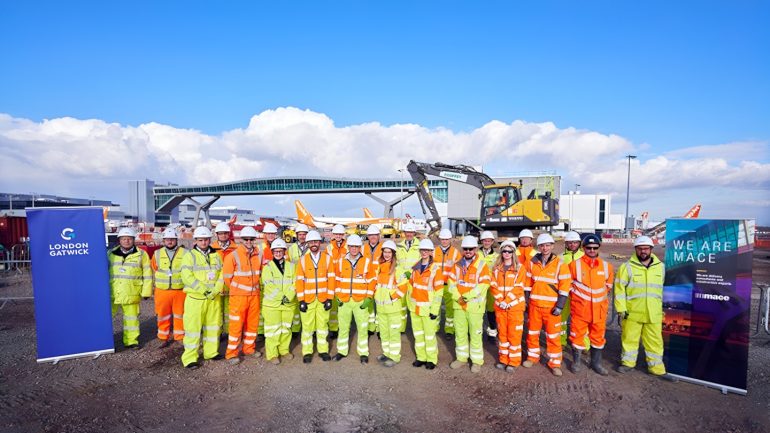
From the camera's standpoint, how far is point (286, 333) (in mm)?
6035

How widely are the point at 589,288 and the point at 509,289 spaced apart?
108cm

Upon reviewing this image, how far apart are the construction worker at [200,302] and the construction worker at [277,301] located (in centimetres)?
71

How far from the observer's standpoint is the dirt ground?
423 cm

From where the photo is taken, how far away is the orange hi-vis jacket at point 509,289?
5.47 metres

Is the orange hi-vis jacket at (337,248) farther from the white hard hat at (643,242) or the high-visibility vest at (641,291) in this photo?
the white hard hat at (643,242)

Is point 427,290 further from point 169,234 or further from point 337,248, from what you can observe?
point 169,234

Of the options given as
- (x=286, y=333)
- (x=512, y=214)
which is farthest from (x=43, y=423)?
(x=512, y=214)

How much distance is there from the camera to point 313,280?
585 centimetres

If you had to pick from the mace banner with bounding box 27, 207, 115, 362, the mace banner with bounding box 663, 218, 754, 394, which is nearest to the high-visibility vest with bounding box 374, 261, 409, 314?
the mace banner with bounding box 663, 218, 754, 394

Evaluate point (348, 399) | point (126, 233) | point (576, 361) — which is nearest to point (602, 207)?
point (576, 361)

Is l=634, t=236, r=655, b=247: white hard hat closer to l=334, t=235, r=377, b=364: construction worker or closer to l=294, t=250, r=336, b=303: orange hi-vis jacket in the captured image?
l=334, t=235, r=377, b=364: construction worker

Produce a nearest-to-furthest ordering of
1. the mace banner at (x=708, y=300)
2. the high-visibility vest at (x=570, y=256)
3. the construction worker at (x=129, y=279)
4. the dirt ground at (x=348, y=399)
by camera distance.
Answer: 1. the dirt ground at (x=348, y=399)
2. the mace banner at (x=708, y=300)
3. the high-visibility vest at (x=570, y=256)
4. the construction worker at (x=129, y=279)

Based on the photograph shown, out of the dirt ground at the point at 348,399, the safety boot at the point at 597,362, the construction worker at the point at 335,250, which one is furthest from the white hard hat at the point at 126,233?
the safety boot at the point at 597,362

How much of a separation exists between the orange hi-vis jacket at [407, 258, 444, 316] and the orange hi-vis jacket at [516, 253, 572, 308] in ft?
3.74
